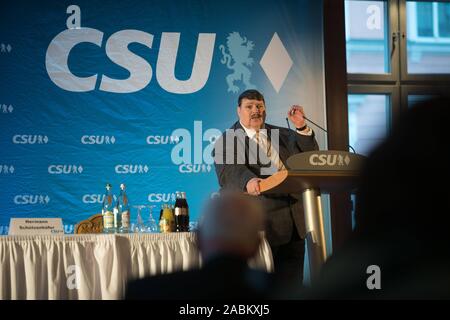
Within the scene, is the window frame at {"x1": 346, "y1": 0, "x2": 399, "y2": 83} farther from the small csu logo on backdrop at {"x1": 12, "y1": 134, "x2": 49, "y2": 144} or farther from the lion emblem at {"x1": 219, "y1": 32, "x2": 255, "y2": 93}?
the small csu logo on backdrop at {"x1": 12, "y1": 134, "x2": 49, "y2": 144}

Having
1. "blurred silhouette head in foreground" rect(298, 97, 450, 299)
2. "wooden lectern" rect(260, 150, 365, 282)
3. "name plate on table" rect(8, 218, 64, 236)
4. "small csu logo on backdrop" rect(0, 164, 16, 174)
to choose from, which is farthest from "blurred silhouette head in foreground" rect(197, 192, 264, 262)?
"small csu logo on backdrop" rect(0, 164, 16, 174)

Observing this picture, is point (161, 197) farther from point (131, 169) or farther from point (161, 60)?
point (161, 60)

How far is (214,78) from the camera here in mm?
5277

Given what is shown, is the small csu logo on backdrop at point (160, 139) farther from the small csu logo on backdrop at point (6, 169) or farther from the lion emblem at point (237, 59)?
the small csu logo on backdrop at point (6, 169)

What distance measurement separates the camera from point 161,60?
17.3 ft

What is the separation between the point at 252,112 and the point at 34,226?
233 cm

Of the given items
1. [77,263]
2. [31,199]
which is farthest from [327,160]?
[31,199]

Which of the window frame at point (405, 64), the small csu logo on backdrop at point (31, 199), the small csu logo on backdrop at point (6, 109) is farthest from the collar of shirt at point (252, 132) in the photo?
the small csu logo on backdrop at point (6, 109)

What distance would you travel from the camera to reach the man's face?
524 cm

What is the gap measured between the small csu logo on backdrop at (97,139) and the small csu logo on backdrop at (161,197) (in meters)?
0.52

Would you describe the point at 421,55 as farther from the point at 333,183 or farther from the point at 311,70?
the point at 333,183

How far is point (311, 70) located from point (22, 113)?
7.60 feet
